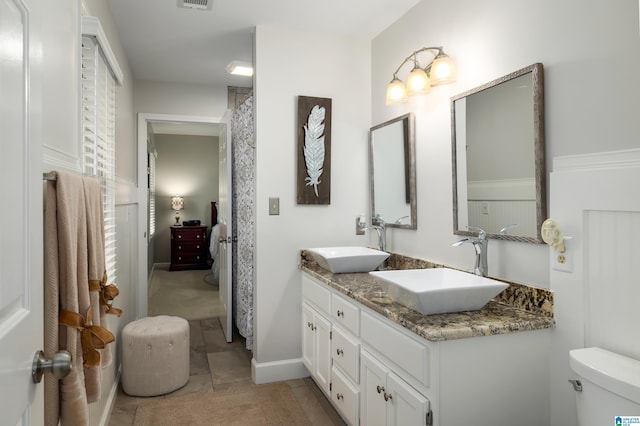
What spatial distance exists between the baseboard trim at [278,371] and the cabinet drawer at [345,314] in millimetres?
851

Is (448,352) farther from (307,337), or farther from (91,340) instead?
(307,337)

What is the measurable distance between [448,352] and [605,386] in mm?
453

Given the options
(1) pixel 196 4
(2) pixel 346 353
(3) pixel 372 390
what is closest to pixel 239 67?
(1) pixel 196 4

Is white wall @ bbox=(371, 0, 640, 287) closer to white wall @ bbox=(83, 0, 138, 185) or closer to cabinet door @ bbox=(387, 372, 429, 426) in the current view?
cabinet door @ bbox=(387, 372, 429, 426)

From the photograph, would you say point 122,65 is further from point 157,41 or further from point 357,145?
point 357,145

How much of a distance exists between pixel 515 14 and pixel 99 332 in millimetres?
2050

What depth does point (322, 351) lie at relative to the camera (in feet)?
8.32

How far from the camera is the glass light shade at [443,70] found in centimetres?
218

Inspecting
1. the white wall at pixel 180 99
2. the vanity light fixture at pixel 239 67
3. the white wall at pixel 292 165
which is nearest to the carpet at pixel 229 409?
the white wall at pixel 292 165

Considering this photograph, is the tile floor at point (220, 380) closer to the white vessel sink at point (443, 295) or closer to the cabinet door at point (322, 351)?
Result: the cabinet door at point (322, 351)

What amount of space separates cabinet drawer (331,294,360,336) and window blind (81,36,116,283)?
1.26m

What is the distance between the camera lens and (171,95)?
4172 mm

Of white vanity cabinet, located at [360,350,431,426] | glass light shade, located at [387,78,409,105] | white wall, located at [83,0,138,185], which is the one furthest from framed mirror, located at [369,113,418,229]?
white wall, located at [83,0,138,185]

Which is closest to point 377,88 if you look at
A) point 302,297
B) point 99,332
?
point 302,297
